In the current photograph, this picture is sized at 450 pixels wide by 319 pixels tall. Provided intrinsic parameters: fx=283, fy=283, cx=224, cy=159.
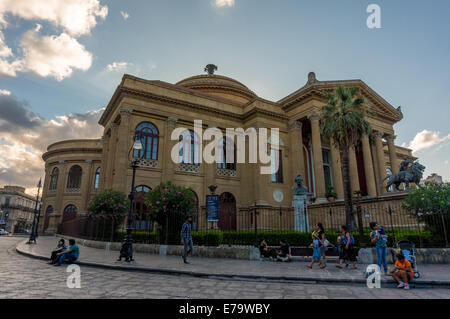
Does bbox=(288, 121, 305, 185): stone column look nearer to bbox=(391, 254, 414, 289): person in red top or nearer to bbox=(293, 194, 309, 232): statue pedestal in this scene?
bbox=(293, 194, 309, 232): statue pedestal

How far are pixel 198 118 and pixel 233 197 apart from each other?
8121 millimetres

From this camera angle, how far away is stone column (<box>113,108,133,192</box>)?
71.7 ft

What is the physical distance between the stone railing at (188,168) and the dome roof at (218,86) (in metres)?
12.0

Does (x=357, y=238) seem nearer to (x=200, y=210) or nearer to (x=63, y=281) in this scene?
(x=63, y=281)

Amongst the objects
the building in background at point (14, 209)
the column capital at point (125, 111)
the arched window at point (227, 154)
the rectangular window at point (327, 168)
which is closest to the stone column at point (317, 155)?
the rectangular window at point (327, 168)

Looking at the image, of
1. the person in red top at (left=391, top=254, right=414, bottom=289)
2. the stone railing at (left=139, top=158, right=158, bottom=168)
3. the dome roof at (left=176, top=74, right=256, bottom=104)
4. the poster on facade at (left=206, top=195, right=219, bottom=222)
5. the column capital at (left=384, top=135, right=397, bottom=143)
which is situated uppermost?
the dome roof at (left=176, top=74, right=256, bottom=104)

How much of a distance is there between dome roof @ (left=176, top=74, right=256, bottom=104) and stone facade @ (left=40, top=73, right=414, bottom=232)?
22.4 feet

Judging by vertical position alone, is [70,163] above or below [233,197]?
above

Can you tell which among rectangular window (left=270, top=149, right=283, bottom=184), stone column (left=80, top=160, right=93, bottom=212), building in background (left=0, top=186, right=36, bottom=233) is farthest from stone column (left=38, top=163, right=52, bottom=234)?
building in background (left=0, top=186, right=36, bottom=233)

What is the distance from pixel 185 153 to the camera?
83.3 feet

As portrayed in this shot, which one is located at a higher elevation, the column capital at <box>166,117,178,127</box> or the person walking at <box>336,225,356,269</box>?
the column capital at <box>166,117,178,127</box>

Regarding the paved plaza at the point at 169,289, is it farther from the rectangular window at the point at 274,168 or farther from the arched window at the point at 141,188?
the rectangular window at the point at 274,168

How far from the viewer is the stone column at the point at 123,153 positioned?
2185 cm

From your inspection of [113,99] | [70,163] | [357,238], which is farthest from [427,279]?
[70,163]
